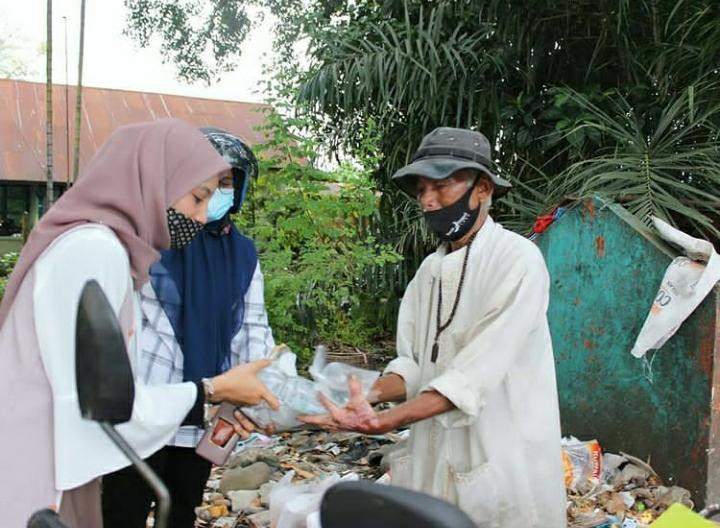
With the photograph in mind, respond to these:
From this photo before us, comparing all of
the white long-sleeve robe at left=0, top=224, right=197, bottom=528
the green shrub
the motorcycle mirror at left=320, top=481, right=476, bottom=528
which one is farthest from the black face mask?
the green shrub

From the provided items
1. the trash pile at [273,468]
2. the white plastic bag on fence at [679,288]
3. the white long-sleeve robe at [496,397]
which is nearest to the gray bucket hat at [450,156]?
the white long-sleeve robe at [496,397]

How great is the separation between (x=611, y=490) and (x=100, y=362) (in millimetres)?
3276

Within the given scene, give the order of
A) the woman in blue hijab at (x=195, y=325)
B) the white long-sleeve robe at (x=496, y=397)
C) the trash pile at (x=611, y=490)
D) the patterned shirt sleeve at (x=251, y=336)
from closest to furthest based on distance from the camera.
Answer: the white long-sleeve robe at (x=496, y=397) → the woman in blue hijab at (x=195, y=325) → the patterned shirt sleeve at (x=251, y=336) → the trash pile at (x=611, y=490)

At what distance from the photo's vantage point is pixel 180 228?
211 centimetres

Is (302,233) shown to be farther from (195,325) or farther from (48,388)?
(48,388)

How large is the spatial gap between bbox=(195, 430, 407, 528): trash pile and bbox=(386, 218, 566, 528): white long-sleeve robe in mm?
1384

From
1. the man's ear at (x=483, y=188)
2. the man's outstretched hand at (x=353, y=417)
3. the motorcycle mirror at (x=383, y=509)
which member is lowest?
the man's outstretched hand at (x=353, y=417)

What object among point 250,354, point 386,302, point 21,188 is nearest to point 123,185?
point 250,354

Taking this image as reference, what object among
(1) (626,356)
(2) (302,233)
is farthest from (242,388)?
(2) (302,233)

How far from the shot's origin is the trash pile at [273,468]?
11.9 feet

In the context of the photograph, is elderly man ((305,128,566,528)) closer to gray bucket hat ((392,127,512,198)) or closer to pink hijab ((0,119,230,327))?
gray bucket hat ((392,127,512,198))

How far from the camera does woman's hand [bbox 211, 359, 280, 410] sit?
1.77 m

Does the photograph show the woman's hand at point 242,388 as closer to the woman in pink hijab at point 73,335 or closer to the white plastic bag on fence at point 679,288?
the woman in pink hijab at point 73,335

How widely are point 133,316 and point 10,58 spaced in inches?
1548
